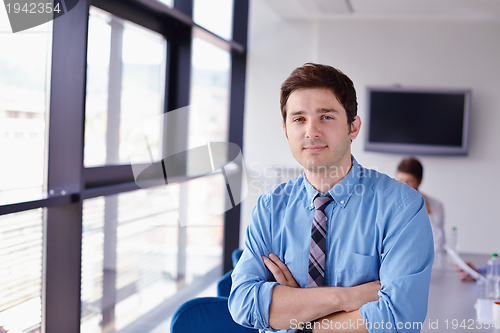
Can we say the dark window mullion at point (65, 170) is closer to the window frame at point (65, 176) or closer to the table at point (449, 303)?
the window frame at point (65, 176)

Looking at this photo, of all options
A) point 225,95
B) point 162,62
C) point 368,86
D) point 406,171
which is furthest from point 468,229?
point 162,62

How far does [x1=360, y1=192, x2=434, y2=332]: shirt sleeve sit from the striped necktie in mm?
175

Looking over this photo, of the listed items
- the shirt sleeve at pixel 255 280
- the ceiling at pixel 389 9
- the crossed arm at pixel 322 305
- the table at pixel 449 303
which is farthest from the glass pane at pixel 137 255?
the ceiling at pixel 389 9

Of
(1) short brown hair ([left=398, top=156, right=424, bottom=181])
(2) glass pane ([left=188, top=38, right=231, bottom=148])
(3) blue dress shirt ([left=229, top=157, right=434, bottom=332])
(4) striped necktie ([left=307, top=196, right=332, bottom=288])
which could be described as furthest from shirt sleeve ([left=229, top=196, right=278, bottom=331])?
(2) glass pane ([left=188, top=38, right=231, bottom=148])

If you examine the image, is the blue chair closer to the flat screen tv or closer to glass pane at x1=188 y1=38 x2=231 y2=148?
glass pane at x1=188 y1=38 x2=231 y2=148

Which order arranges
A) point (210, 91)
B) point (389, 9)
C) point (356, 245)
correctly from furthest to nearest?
1. point (210, 91)
2. point (389, 9)
3. point (356, 245)

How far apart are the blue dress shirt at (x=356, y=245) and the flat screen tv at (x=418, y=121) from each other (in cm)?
352

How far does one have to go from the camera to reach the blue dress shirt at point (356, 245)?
124 centimetres

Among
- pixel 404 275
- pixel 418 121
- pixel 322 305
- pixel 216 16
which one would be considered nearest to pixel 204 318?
pixel 322 305

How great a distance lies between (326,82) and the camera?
138cm

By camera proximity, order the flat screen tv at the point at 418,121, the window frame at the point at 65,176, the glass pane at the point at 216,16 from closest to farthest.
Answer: the window frame at the point at 65,176 < the glass pane at the point at 216,16 < the flat screen tv at the point at 418,121

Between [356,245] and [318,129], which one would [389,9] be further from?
[356,245]

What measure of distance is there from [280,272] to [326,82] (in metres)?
0.64

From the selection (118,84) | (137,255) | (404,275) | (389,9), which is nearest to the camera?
(404,275)
